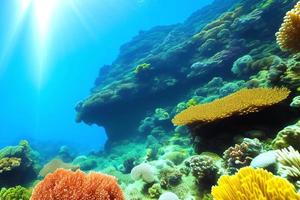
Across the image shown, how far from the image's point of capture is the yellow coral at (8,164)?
1195cm

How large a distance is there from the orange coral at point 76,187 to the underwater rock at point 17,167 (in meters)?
9.87

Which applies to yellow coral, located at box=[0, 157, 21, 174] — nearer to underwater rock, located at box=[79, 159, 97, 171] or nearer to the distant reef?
underwater rock, located at box=[79, 159, 97, 171]

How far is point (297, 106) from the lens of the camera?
17.4ft

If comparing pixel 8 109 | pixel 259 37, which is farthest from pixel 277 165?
pixel 8 109

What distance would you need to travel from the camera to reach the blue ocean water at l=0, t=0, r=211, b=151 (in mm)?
67062

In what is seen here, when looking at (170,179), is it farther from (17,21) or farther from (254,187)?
(17,21)

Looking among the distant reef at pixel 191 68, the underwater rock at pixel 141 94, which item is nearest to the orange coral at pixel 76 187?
the distant reef at pixel 191 68

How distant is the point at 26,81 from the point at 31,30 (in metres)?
50.3

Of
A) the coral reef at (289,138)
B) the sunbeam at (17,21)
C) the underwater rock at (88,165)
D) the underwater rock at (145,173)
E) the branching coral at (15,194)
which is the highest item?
the sunbeam at (17,21)

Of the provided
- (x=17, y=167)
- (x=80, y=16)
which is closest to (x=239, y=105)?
(x=17, y=167)

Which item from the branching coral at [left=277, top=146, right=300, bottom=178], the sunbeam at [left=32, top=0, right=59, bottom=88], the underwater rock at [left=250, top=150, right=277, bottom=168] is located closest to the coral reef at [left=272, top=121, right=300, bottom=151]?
the underwater rock at [left=250, top=150, right=277, bottom=168]

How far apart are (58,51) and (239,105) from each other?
358ft

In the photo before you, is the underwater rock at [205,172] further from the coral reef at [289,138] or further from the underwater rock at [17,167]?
the underwater rock at [17,167]

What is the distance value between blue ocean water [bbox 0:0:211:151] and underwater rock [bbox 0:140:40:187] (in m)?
36.2
